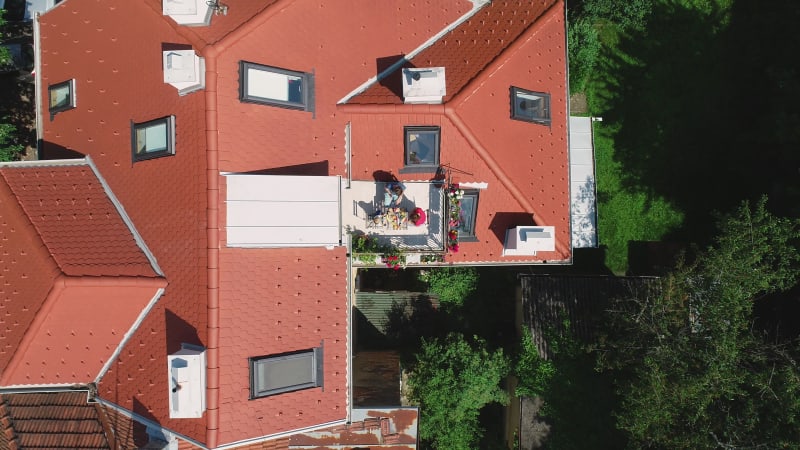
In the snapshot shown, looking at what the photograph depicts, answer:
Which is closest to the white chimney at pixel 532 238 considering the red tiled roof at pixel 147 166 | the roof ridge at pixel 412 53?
the roof ridge at pixel 412 53

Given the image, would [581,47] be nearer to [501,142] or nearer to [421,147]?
[501,142]

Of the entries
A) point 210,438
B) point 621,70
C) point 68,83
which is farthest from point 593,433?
point 68,83

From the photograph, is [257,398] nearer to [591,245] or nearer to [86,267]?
[86,267]

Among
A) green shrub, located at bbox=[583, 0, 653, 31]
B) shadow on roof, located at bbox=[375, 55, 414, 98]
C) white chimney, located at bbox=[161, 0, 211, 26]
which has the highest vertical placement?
green shrub, located at bbox=[583, 0, 653, 31]

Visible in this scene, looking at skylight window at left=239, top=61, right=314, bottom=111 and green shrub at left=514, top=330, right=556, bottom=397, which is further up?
skylight window at left=239, top=61, right=314, bottom=111

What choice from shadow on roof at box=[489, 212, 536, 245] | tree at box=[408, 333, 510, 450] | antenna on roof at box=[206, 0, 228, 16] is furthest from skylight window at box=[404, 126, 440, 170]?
tree at box=[408, 333, 510, 450]

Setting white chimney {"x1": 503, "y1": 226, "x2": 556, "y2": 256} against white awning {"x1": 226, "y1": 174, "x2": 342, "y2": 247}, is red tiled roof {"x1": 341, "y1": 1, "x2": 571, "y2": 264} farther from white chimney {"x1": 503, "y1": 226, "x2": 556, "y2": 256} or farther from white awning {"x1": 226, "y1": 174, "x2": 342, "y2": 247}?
white awning {"x1": 226, "y1": 174, "x2": 342, "y2": 247}
